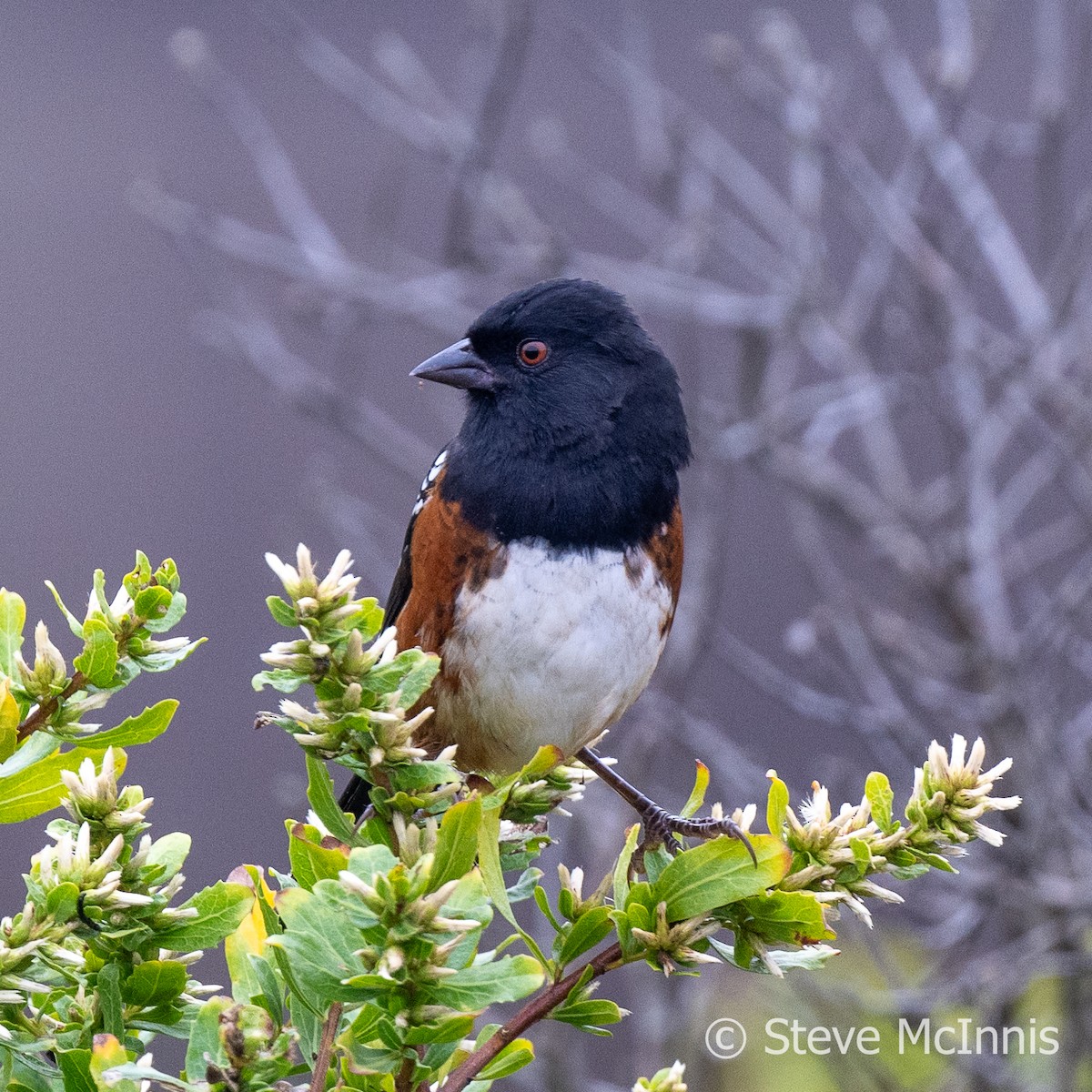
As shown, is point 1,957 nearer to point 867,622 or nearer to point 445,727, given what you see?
point 445,727

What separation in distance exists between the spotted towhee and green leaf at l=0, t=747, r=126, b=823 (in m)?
0.86

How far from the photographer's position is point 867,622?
2.68 m

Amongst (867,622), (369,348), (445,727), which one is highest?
(369,348)

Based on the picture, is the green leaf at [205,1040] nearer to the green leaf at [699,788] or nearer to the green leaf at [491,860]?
the green leaf at [491,860]

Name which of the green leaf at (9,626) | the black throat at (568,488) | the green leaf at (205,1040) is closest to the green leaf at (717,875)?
the green leaf at (205,1040)

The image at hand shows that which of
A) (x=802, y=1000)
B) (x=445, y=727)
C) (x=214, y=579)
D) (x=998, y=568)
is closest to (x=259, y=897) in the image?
(x=445, y=727)

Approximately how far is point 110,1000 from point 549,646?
1062mm

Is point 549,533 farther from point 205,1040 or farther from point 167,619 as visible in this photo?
point 205,1040

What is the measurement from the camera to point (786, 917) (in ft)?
3.74

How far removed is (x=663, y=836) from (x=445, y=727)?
1.21 feet

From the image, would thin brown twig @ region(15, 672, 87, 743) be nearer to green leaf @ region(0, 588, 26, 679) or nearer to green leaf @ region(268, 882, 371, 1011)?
green leaf @ region(0, 588, 26, 679)

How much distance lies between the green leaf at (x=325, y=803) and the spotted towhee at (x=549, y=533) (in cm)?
82

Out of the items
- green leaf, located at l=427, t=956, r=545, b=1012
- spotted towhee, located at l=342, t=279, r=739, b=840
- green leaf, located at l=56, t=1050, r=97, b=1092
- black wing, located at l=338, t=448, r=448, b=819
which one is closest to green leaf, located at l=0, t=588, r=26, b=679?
green leaf, located at l=56, t=1050, r=97, b=1092

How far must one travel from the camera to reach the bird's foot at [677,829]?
3.95 feet
